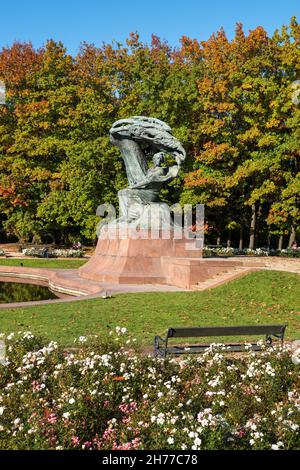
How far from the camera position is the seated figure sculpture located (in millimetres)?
19594

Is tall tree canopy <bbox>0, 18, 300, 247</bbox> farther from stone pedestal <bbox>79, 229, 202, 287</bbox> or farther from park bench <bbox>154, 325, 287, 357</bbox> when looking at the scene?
park bench <bbox>154, 325, 287, 357</bbox>

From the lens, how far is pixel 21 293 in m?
17.6

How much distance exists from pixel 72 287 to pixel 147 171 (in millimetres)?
5932

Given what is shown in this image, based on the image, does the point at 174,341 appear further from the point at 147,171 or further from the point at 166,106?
the point at 166,106

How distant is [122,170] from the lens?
32.0 m

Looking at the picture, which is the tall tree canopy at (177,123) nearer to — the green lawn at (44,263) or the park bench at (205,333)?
the green lawn at (44,263)

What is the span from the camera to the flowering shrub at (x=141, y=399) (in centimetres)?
453

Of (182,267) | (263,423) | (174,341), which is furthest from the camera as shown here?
(182,267)

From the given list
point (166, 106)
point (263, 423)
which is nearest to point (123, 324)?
point (263, 423)

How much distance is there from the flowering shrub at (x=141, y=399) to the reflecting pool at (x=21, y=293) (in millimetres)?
9107

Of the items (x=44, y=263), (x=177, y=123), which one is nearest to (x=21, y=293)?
(x=44, y=263)

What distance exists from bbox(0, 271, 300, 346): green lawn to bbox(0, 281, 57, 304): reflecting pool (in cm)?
341

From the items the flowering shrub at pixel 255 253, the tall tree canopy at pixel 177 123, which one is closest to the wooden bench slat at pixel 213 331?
the flowering shrub at pixel 255 253

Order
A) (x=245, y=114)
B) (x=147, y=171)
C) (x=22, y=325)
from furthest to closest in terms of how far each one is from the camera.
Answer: (x=245, y=114)
(x=147, y=171)
(x=22, y=325)
